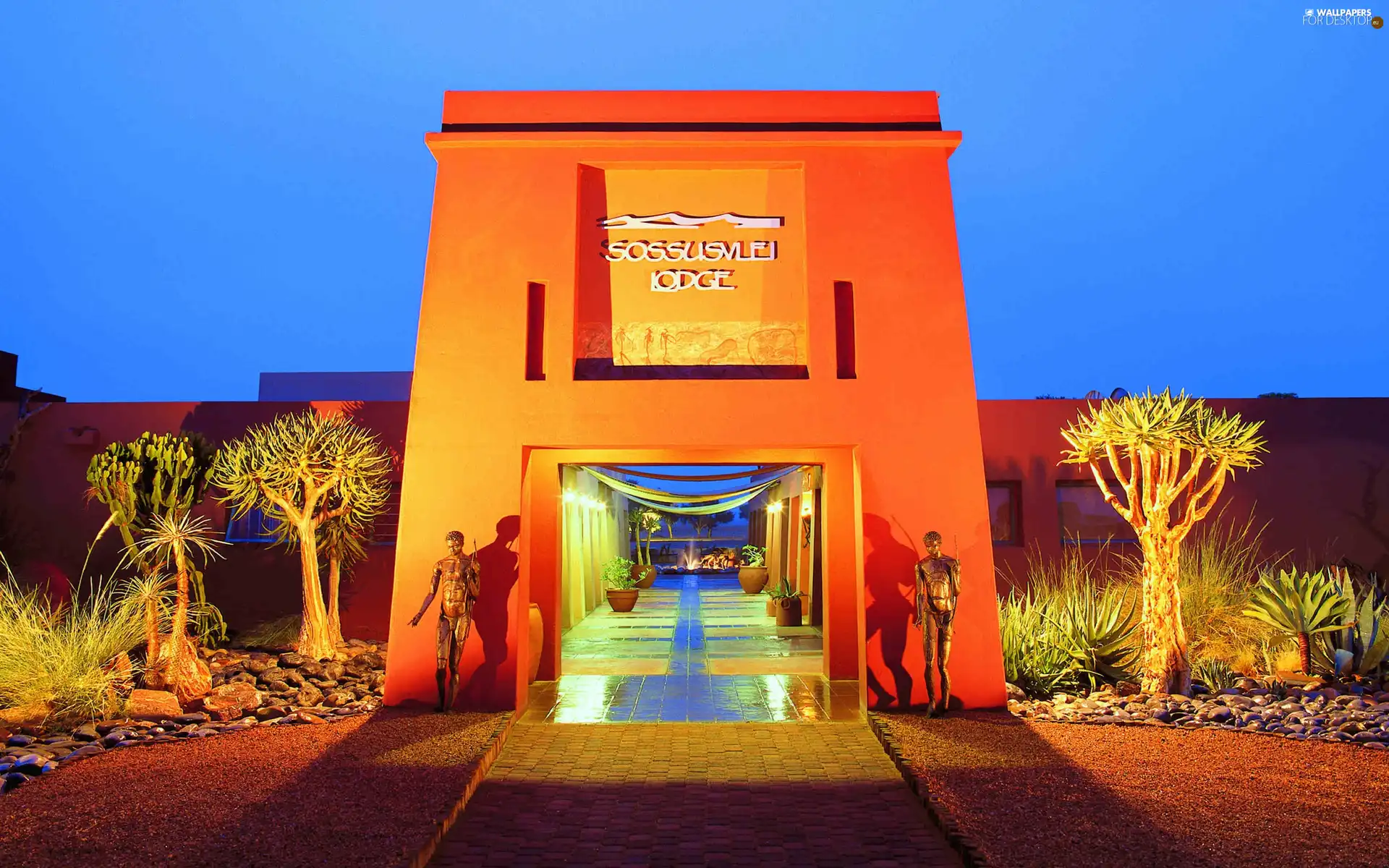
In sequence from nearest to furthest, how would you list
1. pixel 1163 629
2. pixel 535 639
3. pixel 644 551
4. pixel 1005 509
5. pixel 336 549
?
pixel 1163 629 < pixel 535 639 < pixel 336 549 < pixel 1005 509 < pixel 644 551

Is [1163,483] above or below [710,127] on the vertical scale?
below

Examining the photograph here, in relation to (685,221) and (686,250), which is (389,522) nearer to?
(686,250)

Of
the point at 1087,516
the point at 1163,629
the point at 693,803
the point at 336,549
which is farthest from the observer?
Answer: the point at 1087,516

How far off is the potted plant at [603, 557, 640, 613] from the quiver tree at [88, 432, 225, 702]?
7.69 metres

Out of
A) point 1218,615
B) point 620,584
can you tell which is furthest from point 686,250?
point 620,584

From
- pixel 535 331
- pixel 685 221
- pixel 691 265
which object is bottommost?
pixel 535 331

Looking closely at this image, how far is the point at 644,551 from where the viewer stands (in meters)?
31.0

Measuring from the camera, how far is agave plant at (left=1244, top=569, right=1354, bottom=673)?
8.95 meters

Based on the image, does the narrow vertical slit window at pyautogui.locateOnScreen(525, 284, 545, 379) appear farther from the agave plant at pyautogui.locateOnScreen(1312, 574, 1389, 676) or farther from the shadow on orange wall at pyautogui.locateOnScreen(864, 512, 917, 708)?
the agave plant at pyautogui.locateOnScreen(1312, 574, 1389, 676)

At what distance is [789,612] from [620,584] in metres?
6.08

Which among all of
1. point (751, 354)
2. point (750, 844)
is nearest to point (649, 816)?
point (750, 844)

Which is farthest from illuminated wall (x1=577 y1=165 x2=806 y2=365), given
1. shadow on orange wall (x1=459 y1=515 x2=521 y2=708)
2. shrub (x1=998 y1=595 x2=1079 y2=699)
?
shrub (x1=998 y1=595 x2=1079 y2=699)

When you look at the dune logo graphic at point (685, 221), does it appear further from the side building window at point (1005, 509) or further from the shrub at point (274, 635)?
the shrub at point (274, 635)

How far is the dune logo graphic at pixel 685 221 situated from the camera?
911cm
